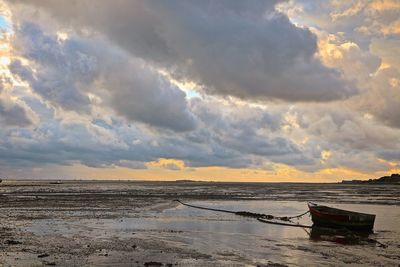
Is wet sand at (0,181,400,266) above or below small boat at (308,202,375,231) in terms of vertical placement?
below

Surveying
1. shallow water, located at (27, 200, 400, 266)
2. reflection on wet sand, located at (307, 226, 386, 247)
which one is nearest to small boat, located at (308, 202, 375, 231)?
reflection on wet sand, located at (307, 226, 386, 247)

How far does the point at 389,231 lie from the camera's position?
1486 inches

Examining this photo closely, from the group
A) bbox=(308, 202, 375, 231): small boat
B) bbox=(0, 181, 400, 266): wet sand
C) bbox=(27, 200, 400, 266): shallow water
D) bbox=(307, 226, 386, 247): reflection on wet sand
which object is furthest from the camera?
bbox=(308, 202, 375, 231): small boat

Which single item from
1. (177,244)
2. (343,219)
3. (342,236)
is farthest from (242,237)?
(343,219)

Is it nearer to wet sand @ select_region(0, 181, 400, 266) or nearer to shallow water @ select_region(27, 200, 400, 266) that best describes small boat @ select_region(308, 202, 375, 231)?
wet sand @ select_region(0, 181, 400, 266)

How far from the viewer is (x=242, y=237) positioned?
107ft

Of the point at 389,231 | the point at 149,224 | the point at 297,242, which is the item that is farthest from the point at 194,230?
the point at 389,231

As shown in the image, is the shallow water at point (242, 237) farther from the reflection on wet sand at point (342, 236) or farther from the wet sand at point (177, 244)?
the reflection on wet sand at point (342, 236)

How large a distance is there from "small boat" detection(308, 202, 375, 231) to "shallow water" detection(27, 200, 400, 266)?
136cm

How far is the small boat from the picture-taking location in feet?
124

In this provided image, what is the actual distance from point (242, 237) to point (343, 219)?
11.3 m

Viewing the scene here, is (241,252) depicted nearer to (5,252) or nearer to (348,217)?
(5,252)

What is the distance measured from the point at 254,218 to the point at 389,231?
1318 centimetres

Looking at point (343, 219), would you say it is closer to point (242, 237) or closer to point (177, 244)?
point (242, 237)
